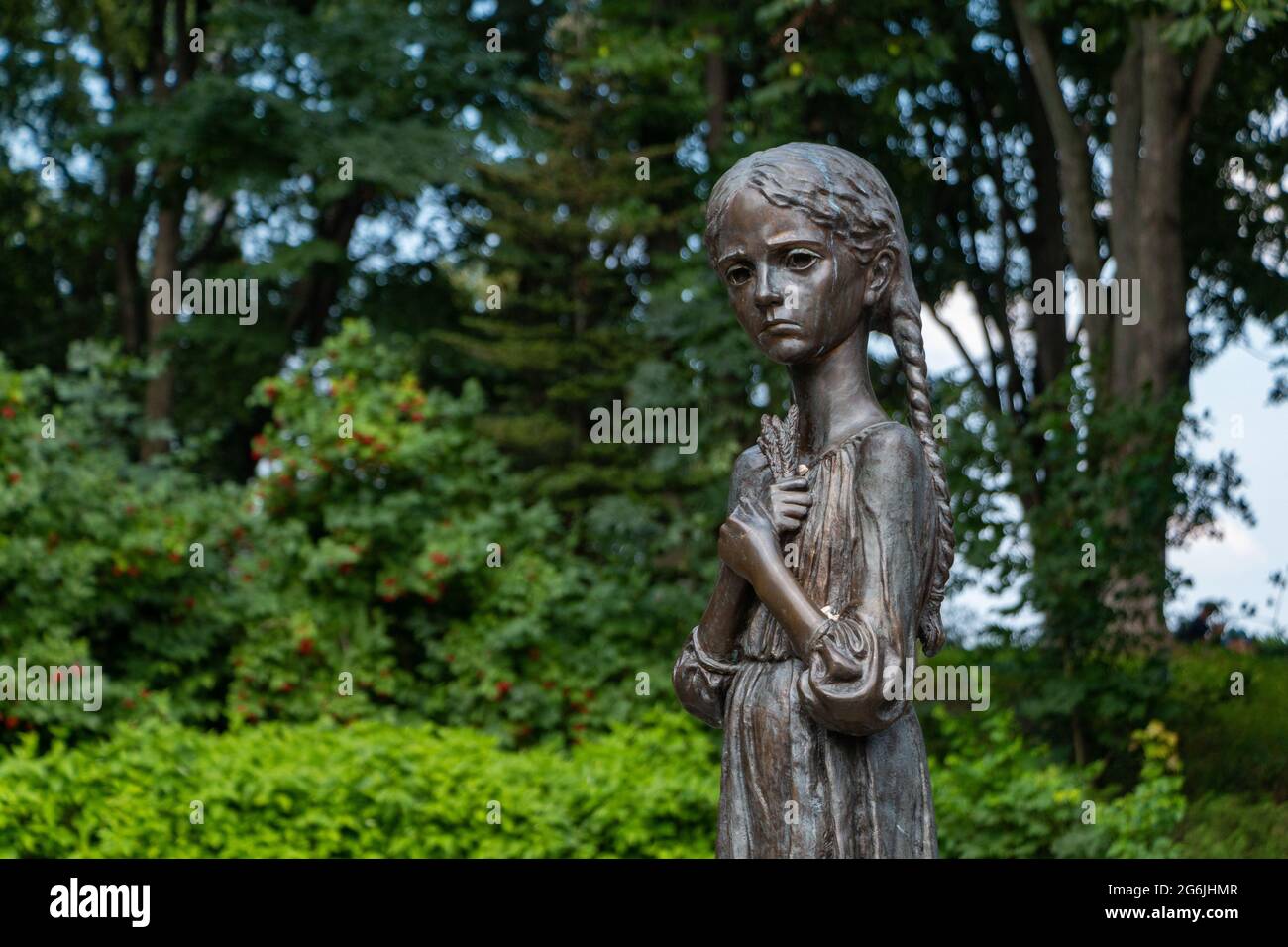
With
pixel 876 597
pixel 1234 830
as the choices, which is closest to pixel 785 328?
pixel 876 597

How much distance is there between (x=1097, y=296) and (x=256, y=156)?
9.18 m

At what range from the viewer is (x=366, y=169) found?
15.5m

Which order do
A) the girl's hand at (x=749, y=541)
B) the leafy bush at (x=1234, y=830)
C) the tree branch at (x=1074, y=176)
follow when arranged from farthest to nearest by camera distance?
1. the tree branch at (x=1074, y=176)
2. the leafy bush at (x=1234, y=830)
3. the girl's hand at (x=749, y=541)

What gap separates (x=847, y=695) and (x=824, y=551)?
15.3 inches

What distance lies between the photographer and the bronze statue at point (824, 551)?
352 centimetres

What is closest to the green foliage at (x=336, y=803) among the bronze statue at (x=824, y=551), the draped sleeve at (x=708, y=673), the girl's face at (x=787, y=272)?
the draped sleeve at (x=708, y=673)

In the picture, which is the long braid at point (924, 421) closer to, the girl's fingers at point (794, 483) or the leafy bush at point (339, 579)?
the girl's fingers at point (794, 483)

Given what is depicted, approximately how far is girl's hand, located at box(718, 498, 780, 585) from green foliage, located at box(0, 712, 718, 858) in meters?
4.82

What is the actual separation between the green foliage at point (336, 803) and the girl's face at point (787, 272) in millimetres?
5053

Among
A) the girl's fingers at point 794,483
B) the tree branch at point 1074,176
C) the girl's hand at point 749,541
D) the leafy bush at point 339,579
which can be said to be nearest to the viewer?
the girl's hand at point 749,541

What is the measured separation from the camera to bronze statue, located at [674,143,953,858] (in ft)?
11.5

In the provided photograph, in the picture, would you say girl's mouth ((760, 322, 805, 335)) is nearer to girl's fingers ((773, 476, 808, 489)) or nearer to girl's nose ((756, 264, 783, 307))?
girl's nose ((756, 264, 783, 307))

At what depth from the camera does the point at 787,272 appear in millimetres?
3660

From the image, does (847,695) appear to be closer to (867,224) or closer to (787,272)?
(787,272)
